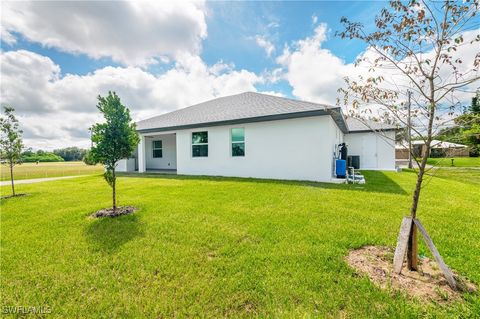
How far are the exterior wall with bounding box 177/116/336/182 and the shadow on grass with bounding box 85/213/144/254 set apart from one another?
22.7 feet

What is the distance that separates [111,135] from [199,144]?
7547 mm

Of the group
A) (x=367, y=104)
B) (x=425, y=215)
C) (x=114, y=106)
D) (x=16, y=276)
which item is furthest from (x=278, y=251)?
(x=114, y=106)

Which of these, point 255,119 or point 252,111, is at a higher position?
point 252,111

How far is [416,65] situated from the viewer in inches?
110

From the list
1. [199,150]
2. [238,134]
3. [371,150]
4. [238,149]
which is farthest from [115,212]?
[371,150]

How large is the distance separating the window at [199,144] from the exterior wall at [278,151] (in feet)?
0.91

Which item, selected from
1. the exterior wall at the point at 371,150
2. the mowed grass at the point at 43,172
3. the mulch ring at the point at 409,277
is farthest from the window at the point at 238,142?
the exterior wall at the point at 371,150

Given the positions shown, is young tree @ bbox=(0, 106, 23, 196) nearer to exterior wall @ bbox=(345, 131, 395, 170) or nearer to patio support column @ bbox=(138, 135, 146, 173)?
patio support column @ bbox=(138, 135, 146, 173)

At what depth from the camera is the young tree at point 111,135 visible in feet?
17.4

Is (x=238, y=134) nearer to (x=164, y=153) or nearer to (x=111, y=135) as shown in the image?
(x=111, y=135)

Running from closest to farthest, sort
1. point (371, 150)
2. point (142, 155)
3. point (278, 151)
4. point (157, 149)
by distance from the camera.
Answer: point (278, 151), point (142, 155), point (371, 150), point (157, 149)

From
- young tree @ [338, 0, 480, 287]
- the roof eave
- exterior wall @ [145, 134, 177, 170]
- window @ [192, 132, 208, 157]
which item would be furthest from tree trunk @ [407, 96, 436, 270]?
exterior wall @ [145, 134, 177, 170]

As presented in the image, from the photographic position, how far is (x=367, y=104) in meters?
3.14

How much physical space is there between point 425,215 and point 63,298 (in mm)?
7015
